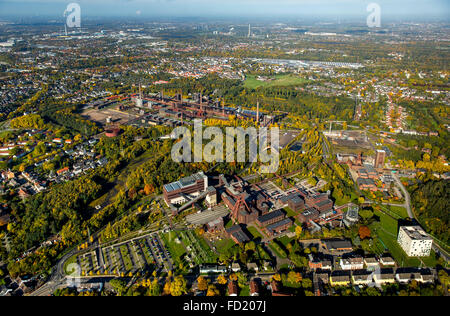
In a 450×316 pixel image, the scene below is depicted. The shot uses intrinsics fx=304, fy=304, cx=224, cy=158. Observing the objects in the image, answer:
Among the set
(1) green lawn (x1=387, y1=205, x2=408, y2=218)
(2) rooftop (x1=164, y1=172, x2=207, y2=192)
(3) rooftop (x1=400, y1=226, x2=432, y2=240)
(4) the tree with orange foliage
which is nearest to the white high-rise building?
(3) rooftop (x1=400, y1=226, x2=432, y2=240)

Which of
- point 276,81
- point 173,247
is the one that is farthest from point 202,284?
point 276,81

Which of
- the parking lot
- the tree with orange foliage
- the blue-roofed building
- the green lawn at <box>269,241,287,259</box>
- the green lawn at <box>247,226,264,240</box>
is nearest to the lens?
the parking lot

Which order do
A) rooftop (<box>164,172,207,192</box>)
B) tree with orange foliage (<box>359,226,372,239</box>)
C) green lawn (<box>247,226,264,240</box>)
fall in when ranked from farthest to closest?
1. rooftop (<box>164,172,207,192</box>)
2. green lawn (<box>247,226,264,240</box>)
3. tree with orange foliage (<box>359,226,372,239</box>)

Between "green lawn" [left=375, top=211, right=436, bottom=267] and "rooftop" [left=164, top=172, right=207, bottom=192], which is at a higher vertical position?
"rooftop" [left=164, top=172, right=207, bottom=192]

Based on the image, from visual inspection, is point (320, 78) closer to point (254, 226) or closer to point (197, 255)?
point (254, 226)

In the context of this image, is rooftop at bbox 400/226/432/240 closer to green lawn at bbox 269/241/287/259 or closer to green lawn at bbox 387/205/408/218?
green lawn at bbox 387/205/408/218

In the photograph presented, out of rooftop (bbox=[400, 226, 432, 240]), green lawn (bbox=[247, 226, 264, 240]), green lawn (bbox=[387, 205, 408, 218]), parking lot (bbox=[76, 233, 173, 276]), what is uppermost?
rooftop (bbox=[400, 226, 432, 240])
